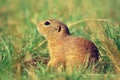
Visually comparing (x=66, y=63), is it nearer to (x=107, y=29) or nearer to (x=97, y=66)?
(x=97, y=66)

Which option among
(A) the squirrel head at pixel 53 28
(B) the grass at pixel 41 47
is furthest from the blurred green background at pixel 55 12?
(A) the squirrel head at pixel 53 28

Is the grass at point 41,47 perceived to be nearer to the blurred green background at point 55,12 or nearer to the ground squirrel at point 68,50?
the blurred green background at point 55,12

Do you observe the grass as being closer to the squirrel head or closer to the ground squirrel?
the ground squirrel

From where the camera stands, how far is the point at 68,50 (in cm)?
684

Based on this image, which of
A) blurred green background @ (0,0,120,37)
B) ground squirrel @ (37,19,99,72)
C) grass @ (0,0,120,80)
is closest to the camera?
grass @ (0,0,120,80)

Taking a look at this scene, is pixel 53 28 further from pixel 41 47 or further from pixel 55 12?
pixel 55 12

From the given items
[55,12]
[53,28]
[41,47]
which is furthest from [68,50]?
[55,12]

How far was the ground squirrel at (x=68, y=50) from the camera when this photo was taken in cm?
676

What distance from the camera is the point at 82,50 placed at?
677 centimetres

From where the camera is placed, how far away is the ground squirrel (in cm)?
676

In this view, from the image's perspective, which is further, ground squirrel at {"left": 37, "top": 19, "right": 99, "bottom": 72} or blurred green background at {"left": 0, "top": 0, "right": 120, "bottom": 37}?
blurred green background at {"left": 0, "top": 0, "right": 120, "bottom": 37}

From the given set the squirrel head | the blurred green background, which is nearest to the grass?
the blurred green background

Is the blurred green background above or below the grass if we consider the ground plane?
above

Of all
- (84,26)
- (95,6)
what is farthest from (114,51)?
(95,6)
